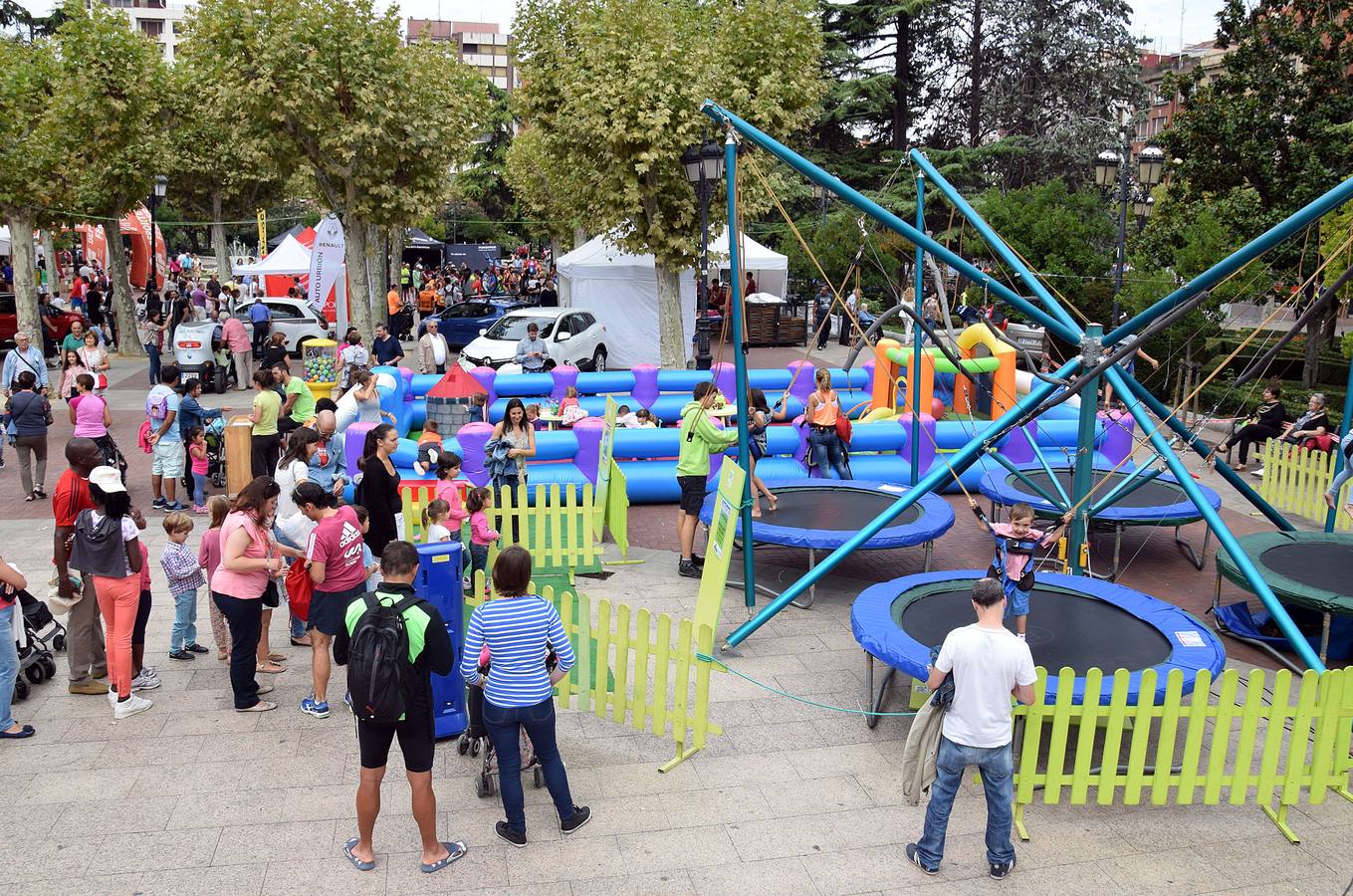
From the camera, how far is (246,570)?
692 centimetres

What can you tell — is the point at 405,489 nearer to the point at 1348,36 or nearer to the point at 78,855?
the point at 78,855

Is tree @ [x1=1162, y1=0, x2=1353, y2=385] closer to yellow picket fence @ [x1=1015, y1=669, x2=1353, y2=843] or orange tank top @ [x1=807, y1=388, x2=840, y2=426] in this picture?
orange tank top @ [x1=807, y1=388, x2=840, y2=426]

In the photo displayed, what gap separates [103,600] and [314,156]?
16824 mm

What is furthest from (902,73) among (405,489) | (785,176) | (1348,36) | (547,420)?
(405,489)

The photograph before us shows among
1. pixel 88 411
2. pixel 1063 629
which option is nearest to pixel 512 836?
pixel 1063 629

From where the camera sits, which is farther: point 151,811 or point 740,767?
point 740,767

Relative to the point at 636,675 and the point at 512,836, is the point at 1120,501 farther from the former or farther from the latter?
the point at 512,836

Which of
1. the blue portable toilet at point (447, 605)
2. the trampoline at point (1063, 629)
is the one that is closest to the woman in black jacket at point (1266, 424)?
the trampoline at point (1063, 629)

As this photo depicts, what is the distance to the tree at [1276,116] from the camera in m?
20.8

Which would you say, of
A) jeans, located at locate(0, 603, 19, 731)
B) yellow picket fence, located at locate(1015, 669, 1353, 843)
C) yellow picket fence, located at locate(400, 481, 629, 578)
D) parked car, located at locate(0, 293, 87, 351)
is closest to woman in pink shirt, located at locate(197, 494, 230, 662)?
jeans, located at locate(0, 603, 19, 731)

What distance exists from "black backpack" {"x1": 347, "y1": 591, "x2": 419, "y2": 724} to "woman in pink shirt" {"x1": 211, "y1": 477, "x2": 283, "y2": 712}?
87.1 inches

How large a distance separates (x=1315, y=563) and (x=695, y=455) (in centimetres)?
534

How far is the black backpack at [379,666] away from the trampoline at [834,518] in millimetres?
3841

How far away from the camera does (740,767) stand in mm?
6566
